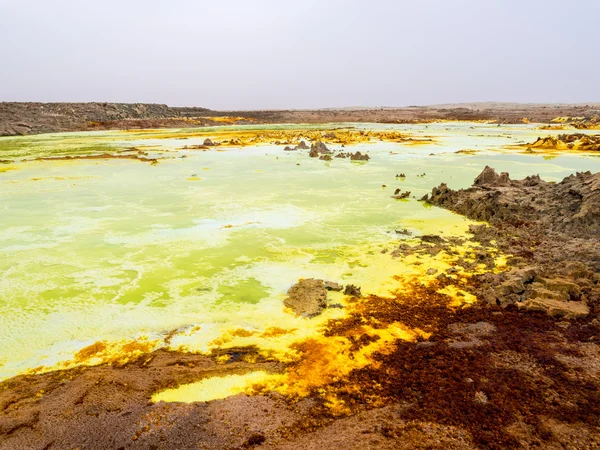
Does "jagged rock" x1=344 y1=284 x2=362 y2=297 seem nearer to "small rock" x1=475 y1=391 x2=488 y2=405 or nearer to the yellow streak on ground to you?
the yellow streak on ground

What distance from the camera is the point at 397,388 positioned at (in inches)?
148

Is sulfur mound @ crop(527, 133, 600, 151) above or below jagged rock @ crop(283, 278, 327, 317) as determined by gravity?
above

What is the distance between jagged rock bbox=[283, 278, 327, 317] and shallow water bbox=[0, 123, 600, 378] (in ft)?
0.54

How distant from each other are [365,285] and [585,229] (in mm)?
5055

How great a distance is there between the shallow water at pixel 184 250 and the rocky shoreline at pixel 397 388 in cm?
48

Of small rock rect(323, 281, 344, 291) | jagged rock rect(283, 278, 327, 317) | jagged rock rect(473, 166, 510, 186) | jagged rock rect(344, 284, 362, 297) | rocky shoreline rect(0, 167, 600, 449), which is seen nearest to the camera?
rocky shoreline rect(0, 167, 600, 449)

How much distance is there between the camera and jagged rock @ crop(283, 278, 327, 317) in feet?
17.6

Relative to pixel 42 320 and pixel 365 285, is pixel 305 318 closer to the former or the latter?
pixel 365 285

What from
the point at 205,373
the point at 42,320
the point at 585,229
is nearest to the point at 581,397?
the point at 205,373

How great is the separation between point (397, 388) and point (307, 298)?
210cm

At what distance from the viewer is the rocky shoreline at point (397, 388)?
3215 millimetres

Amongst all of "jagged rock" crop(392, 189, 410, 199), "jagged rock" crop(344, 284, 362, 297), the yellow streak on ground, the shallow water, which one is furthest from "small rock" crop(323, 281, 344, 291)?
"jagged rock" crop(392, 189, 410, 199)

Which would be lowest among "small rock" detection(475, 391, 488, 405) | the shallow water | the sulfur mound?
the shallow water

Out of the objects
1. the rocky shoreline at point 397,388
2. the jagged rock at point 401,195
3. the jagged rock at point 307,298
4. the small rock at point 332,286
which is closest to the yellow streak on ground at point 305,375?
the rocky shoreline at point 397,388
